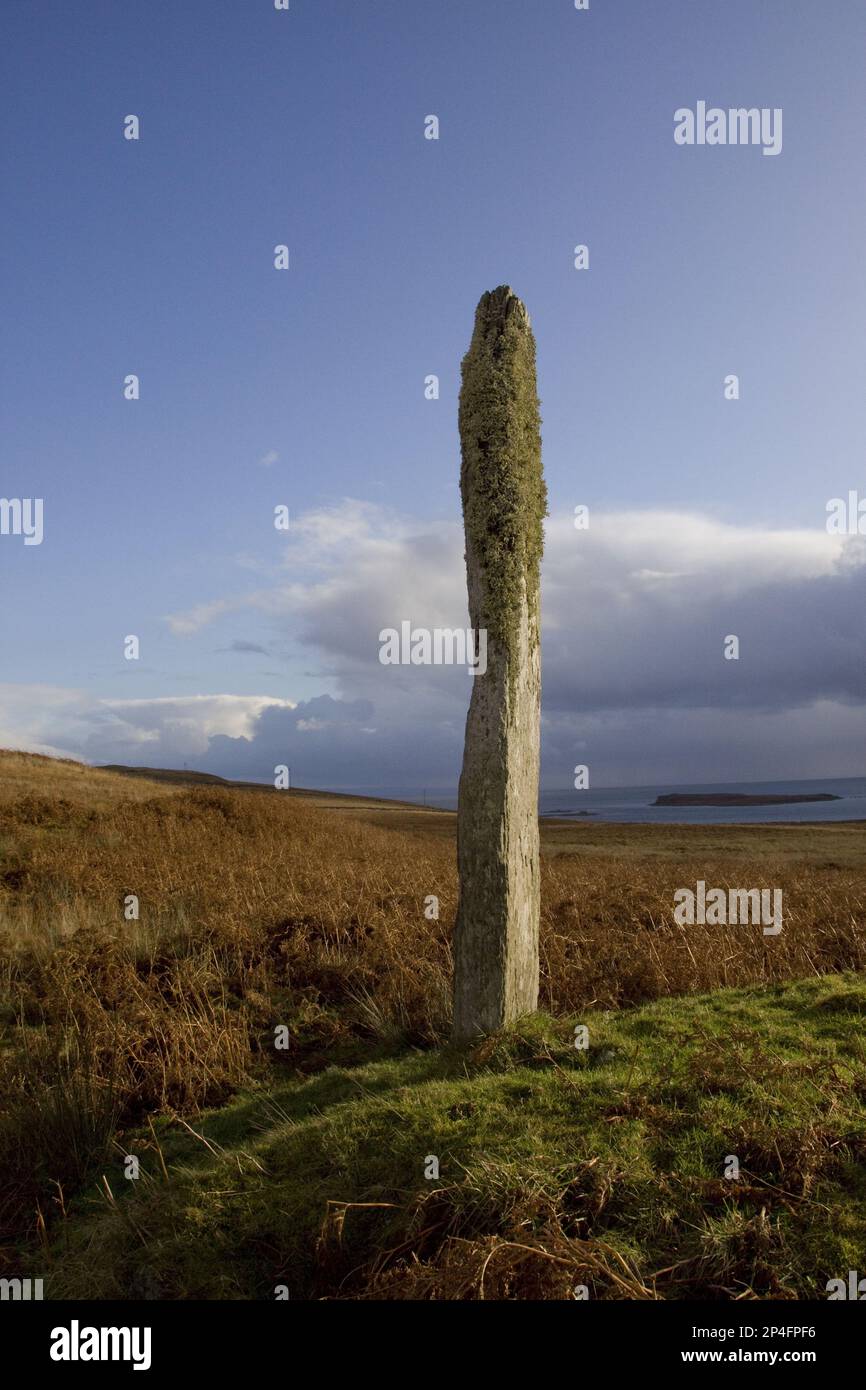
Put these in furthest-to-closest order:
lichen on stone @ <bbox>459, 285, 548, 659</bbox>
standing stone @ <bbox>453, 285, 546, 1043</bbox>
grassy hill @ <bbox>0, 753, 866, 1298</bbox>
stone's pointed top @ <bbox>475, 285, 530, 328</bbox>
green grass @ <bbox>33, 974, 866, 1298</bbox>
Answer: stone's pointed top @ <bbox>475, 285, 530, 328</bbox> → lichen on stone @ <bbox>459, 285, 548, 659</bbox> → standing stone @ <bbox>453, 285, 546, 1043</bbox> → grassy hill @ <bbox>0, 753, 866, 1298</bbox> → green grass @ <bbox>33, 974, 866, 1298</bbox>

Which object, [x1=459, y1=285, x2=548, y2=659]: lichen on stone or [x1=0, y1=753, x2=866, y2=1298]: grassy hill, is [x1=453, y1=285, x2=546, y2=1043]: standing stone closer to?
[x1=459, y1=285, x2=548, y2=659]: lichen on stone

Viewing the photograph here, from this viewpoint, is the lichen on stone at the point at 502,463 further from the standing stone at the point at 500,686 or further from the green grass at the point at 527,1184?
the green grass at the point at 527,1184

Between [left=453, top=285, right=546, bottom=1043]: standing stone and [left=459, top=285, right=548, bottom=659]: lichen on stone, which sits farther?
[left=459, top=285, right=548, bottom=659]: lichen on stone

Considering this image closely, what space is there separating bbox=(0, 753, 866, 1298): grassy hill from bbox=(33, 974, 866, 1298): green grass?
0.02 m

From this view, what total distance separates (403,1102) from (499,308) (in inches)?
265

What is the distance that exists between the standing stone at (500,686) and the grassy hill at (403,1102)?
0.64 meters

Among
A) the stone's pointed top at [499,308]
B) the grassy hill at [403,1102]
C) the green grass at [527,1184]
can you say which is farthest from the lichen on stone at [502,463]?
the grassy hill at [403,1102]

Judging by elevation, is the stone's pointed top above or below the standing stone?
above

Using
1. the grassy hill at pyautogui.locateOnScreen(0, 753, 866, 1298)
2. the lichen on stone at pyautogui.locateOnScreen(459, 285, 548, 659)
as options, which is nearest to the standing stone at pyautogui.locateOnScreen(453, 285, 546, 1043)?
the lichen on stone at pyautogui.locateOnScreen(459, 285, 548, 659)

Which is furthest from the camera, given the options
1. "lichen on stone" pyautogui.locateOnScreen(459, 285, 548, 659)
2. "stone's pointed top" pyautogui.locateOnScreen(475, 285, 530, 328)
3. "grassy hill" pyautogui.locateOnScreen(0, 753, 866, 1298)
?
"stone's pointed top" pyautogui.locateOnScreen(475, 285, 530, 328)

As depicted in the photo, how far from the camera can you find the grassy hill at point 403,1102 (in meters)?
4.09

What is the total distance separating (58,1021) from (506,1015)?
14.8ft

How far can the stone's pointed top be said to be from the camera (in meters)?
7.58
